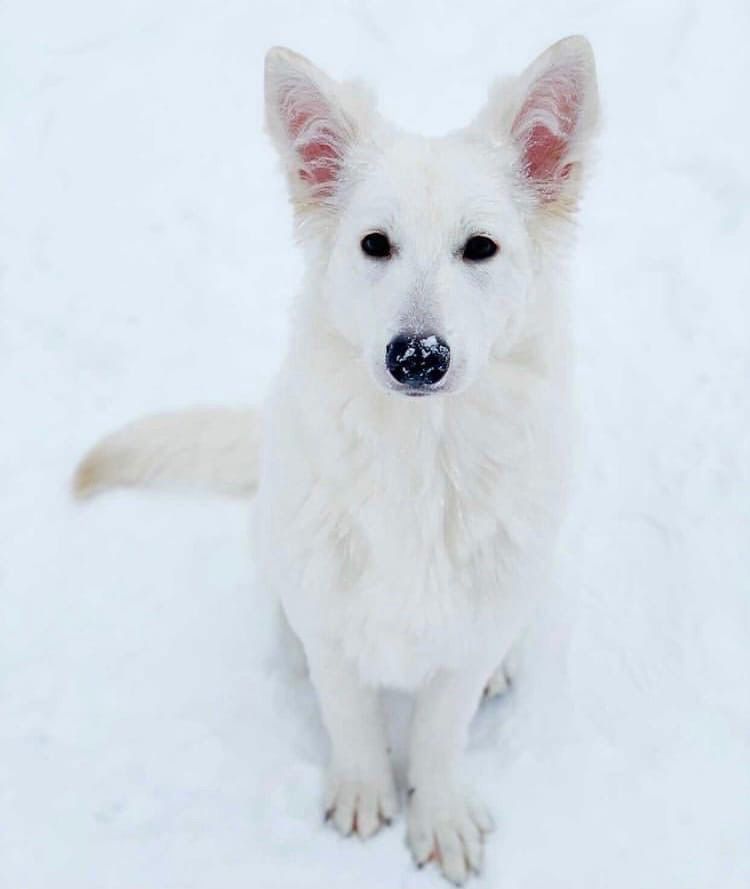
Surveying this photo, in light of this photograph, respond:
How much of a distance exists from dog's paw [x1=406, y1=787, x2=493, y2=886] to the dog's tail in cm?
123

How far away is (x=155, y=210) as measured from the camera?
4.91 m

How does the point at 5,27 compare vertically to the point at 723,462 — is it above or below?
above

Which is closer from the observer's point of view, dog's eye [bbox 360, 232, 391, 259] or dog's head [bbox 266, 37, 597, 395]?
dog's head [bbox 266, 37, 597, 395]

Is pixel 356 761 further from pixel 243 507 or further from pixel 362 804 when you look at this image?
pixel 243 507

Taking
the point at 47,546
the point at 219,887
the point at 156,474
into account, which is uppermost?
the point at 156,474

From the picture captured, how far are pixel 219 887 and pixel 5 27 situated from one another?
15.9 ft

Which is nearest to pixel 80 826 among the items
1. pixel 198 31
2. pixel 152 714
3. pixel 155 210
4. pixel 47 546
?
pixel 152 714

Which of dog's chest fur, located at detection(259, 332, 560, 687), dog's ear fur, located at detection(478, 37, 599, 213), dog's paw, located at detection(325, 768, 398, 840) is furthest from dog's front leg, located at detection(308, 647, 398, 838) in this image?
dog's ear fur, located at detection(478, 37, 599, 213)

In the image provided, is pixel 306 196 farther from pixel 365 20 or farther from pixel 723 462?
pixel 365 20

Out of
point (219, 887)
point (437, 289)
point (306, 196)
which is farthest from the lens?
point (219, 887)

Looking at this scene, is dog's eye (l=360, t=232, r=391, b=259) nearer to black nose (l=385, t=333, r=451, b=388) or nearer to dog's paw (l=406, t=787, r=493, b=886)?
black nose (l=385, t=333, r=451, b=388)

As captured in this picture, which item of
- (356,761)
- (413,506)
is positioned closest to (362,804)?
(356,761)

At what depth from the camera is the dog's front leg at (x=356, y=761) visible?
2.88 m

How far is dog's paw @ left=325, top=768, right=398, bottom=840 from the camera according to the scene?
9.77 feet
